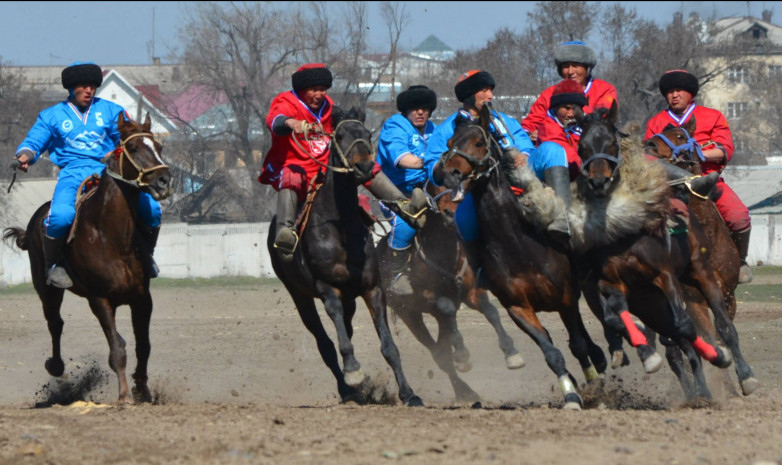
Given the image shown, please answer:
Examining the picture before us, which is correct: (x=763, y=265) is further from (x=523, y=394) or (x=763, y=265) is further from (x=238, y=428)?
(x=238, y=428)

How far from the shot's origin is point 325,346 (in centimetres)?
1044

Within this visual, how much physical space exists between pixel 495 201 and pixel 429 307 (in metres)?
2.79

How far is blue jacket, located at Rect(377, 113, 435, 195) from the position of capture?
1066 cm

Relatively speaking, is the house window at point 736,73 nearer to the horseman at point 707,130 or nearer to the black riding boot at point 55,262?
the horseman at point 707,130

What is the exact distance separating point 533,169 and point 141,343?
165 inches

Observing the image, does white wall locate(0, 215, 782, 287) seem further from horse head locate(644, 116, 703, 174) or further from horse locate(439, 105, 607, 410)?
horse locate(439, 105, 607, 410)

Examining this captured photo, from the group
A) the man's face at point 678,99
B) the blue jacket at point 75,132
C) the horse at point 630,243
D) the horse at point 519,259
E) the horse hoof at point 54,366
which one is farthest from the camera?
Answer: the horse hoof at point 54,366

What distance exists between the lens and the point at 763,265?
29.5 metres

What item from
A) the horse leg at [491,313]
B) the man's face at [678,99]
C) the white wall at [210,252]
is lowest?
the white wall at [210,252]

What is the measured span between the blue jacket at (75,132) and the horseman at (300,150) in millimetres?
1710

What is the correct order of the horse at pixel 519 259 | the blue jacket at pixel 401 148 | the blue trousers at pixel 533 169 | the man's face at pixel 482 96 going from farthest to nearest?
the blue jacket at pixel 401 148, the man's face at pixel 482 96, the blue trousers at pixel 533 169, the horse at pixel 519 259

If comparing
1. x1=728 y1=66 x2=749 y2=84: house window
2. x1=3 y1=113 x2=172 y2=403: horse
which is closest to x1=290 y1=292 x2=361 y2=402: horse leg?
x1=3 y1=113 x2=172 y2=403: horse

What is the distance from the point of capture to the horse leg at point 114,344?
9.58 meters

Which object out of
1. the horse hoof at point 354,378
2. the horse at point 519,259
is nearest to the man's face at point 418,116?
the horse at point 519,259
